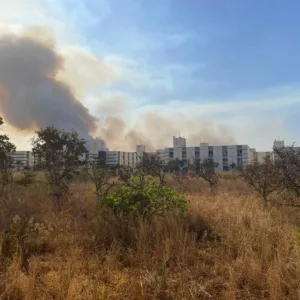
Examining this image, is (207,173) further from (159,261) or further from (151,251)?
(159,261)

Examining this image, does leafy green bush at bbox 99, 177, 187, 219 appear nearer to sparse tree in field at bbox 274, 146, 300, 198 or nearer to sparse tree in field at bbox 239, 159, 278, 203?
sparse tree in field at bbox 274, 146, 300, 198

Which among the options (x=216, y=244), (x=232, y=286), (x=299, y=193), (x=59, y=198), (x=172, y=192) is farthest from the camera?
(x=59, y=198)

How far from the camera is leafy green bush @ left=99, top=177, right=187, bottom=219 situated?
646 centimetres

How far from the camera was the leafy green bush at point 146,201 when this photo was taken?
21.2ft

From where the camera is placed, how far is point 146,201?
6.64m

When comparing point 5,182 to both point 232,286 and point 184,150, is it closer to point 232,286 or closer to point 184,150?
point 232,286

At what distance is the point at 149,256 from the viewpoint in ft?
15.6

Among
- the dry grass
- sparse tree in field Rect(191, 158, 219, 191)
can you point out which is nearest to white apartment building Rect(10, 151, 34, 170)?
the dry grass

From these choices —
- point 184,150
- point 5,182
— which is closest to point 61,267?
point 5,182

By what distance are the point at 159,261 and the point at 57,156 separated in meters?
7.49

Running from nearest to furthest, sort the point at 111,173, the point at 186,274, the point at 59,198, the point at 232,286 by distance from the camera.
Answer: the point at 232,286 → the point at 186,274 → the point at 59,198 → the point at 111,173

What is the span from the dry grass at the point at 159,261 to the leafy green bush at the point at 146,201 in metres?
0.27

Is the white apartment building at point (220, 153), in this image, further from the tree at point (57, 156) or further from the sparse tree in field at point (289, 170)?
the sparse tree in field at point (289, 170)

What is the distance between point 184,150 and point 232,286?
130m
